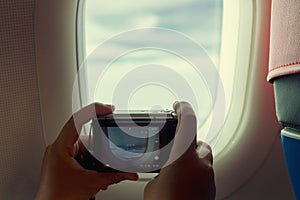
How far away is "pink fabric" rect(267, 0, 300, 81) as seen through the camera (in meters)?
0.65

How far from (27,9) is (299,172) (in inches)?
22.5

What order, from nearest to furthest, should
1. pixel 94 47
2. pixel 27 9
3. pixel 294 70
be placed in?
pixel 294 70 < pixel 27 9 < pixel 94 47

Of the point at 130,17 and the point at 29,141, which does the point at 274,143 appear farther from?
the point at 29,141

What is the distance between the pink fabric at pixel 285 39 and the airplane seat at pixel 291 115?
1 cm

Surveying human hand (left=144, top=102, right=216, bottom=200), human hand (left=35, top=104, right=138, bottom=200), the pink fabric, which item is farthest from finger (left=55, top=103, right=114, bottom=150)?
the pink fabric

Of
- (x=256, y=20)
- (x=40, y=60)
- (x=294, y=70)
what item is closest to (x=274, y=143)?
(x=256, y=20)

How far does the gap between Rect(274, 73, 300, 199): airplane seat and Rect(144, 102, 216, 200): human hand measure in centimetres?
12

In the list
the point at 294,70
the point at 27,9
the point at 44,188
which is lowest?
the point at 44,188

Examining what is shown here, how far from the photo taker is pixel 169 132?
78cm

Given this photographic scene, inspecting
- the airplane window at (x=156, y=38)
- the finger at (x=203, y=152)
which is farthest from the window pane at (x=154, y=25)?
the finger at (x=203, y=152)

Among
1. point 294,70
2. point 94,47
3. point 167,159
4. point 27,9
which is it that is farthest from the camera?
point 94,47

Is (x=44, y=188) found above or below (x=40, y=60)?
below

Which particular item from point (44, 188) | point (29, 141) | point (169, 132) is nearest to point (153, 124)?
point (169, 132)

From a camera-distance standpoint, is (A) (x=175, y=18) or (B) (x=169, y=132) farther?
(A) (x=175, y=18)
